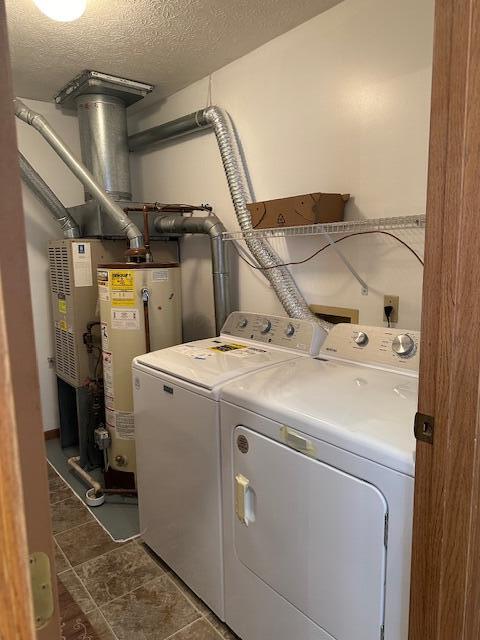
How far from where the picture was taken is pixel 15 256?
43 cm

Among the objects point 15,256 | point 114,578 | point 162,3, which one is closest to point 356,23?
point 162,3

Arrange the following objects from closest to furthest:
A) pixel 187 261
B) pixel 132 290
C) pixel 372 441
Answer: pixel 372 441 → pixel 132 290 → pixel 187 261

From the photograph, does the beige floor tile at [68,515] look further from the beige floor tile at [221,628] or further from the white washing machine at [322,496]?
the white washing machine at [322,496]

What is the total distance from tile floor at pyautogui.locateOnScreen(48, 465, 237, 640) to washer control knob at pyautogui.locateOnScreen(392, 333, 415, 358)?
4.14 feet

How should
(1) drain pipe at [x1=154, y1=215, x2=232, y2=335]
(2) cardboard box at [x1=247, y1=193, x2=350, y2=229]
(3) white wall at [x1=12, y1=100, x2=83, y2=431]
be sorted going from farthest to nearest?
(3) white wall at [x1=12, y1=100, x2=83, y2=431], (1) drain pipe at [x1=154, y1=215, x2=232, y2=335], (2) cardboard box at [x1=247, y1=193, x2=350, y2=229]

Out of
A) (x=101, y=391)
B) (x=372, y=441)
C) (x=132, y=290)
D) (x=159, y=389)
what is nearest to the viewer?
(x=372, y=441)

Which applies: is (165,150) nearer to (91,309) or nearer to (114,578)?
(91,309)

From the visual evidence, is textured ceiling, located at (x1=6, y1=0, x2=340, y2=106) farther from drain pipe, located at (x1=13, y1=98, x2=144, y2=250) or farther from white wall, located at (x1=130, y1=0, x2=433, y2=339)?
drain pipe, located at (x1=13, y1=98, x2=144, y2=250)

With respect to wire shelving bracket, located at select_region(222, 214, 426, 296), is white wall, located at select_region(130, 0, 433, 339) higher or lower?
higher

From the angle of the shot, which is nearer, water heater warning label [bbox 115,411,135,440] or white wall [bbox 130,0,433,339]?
white wall [bbox 130,0,433,339]

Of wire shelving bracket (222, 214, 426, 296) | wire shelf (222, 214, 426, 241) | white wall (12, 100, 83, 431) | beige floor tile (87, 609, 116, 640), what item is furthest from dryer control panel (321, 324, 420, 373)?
white wall (12, 100, 83, 431)

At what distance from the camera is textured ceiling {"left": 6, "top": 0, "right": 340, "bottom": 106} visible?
6.58 feet

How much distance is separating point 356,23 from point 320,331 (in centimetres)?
134

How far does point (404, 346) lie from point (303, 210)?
0.71 meters
